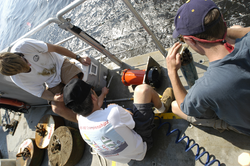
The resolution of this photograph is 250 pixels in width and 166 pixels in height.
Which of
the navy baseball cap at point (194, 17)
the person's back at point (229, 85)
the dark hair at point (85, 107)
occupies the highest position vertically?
the navy baseball cap at point (194, 17)

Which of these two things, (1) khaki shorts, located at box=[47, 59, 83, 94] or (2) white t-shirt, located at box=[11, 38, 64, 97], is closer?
(2) white t-shirt, located at box=[11, 38, 64, 97]

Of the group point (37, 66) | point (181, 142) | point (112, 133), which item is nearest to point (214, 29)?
point (112, 133)

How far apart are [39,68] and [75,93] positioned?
41.6 inches

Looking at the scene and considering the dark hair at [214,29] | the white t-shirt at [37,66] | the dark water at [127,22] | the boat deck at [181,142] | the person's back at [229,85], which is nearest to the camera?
the person's back at [229,85]

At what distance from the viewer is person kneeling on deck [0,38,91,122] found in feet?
5.82

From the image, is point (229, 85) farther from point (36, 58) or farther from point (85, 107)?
point (36, 58)

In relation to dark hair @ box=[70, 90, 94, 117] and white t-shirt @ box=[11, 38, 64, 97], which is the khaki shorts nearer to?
white t-shirt @ box=[11, 38, 64, 97]

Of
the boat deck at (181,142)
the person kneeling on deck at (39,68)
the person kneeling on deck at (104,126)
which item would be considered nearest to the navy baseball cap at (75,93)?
the person kneeling on deck at (104,126)

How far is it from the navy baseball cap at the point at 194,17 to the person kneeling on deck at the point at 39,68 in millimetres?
1727

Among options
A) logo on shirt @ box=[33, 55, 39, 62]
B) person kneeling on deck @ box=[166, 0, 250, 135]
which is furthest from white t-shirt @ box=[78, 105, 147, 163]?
logo on shirt @ box=[33, 55, 39, 62]

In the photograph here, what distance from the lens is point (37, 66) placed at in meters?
2.12

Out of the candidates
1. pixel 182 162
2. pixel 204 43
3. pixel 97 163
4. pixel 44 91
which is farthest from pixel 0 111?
pixel 204 43

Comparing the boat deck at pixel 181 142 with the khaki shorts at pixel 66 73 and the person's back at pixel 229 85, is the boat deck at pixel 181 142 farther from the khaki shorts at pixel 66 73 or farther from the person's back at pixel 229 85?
the khaki shorts at pixel 66 73

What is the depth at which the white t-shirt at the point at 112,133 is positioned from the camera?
1.40 meters
